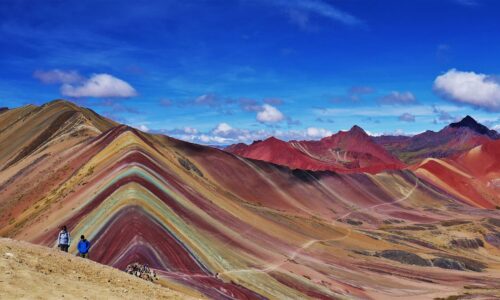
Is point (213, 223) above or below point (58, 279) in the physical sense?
above

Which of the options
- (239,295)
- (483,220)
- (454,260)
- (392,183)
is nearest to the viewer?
(239,295)

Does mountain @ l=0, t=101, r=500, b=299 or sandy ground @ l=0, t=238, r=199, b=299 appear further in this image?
mountain @ l=0, t=101, r=500, b=299

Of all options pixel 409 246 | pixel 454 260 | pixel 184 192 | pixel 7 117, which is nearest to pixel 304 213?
pixel 409 246

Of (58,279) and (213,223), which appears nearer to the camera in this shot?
(58,279)

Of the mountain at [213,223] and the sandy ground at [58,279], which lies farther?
the mountain at [213,223]

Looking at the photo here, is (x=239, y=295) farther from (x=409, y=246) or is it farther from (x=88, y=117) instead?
(x=88, y=117)
